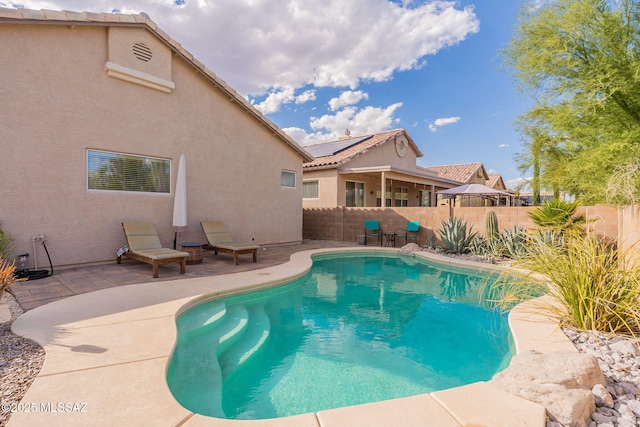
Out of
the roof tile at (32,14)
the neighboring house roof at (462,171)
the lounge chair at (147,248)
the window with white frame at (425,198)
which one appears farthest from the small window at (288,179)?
the neighboring house roof at (462,171)

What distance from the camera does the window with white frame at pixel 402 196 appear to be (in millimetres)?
23531

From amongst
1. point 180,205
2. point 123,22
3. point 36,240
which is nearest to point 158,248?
point 180,205

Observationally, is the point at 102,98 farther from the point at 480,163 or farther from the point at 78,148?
the point at 480,163

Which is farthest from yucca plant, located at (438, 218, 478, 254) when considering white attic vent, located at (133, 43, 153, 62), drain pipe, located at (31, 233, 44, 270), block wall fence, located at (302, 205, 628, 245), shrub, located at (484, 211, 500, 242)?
drain pipe, located at (31, 233, 44, 270)

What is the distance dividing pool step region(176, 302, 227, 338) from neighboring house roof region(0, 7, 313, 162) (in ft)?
26.3

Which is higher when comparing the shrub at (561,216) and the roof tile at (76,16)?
the roof tile at (76,16)

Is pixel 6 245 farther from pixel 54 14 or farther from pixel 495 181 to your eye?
pixel 495 181

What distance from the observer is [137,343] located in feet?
11.8

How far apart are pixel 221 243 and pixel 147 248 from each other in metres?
2.21

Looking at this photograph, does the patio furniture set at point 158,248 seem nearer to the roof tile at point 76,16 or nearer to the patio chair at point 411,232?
the roof tile at point 76,16

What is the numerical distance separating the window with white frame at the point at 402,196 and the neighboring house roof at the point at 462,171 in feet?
27.1

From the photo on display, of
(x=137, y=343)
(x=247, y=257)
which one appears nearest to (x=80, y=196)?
(x=247, y=257)

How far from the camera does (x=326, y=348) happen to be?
4562 millimetres

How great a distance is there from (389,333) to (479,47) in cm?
1668
